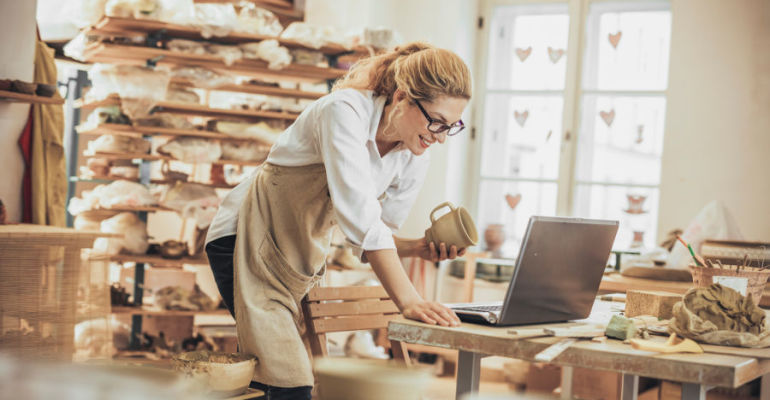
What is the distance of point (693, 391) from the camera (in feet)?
4.41

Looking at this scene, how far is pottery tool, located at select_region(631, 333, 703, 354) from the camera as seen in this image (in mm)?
1376

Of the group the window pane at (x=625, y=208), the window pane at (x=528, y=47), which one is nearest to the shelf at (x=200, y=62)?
the window pane at (x=528, y=47)

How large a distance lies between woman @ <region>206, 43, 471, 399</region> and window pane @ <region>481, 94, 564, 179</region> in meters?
3.63

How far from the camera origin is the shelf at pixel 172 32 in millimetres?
4177

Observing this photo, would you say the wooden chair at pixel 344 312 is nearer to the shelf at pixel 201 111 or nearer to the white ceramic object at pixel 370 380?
the white ceramic object at pixel 370 380

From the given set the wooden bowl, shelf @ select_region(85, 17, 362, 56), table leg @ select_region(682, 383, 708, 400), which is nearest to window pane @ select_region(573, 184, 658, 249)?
shelf @ select_region(85, 17, 362, 56)

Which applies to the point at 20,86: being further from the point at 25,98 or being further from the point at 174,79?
the point at 174,79

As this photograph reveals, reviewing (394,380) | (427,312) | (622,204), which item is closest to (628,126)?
(622,204)

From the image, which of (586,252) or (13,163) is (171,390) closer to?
(586,252)

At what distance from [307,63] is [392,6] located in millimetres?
1314

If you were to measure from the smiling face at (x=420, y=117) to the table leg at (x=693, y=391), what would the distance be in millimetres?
750

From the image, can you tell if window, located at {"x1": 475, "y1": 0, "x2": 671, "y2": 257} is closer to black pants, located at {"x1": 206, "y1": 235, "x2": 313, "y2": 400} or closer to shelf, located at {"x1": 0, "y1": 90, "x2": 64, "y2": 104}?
shelf, located at {"x1": 0, "y1": 90, "x2": 64, "y2": 104}

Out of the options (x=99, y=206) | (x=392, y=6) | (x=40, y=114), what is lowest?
(x=99, y=206)

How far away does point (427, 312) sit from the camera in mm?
1560
